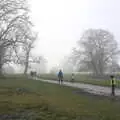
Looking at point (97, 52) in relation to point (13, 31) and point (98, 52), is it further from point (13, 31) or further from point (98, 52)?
point (13, 31)

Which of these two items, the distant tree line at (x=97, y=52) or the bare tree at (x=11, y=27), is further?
the distant tree line at (x=97, y=52)

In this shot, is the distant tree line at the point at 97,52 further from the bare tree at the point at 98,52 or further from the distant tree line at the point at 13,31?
the distant tree line at the point at 13,31

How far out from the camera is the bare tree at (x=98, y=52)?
7431 cm

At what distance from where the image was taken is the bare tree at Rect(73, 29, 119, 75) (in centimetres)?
7431

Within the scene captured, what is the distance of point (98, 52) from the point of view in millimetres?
74375

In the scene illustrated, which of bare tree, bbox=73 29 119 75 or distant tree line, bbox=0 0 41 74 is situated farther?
bare tree, bbox=73 29 119 75

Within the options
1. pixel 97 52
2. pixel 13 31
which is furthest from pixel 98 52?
pixel 13 31

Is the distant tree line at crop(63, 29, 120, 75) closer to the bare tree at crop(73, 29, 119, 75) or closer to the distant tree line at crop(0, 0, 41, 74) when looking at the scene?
the bare tree at crop(73, 29, 119, 75)

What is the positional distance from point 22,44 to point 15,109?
3552 centimetres

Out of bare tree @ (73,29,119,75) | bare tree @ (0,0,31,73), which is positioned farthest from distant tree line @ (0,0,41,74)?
bare tree @ (73,29,119,75)

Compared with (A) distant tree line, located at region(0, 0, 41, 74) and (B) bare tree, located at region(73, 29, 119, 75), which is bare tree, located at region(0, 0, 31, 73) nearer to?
(A) distant tree line, located at region(0, 0, 41, 74)

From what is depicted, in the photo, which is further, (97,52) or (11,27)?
(97,52)

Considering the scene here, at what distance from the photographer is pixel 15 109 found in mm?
11797

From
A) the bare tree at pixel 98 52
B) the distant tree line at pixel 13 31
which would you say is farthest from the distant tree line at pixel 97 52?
the distant tree line at pixel 13 31
